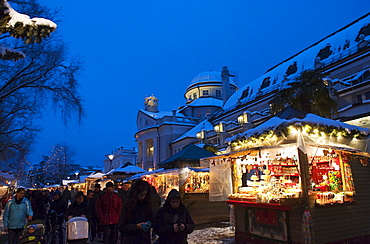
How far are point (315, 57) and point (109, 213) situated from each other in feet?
89.6

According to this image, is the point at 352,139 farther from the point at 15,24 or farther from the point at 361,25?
the point at 361,25

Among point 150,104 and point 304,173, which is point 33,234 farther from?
point 150,104

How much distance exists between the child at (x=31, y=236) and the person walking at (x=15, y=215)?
1256mm

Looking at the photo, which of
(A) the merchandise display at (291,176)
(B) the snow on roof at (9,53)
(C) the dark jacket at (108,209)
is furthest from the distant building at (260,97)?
(B) the snow on roof at (9,53)

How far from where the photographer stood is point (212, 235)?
10094 mm

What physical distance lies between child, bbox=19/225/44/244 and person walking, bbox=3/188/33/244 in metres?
1.26

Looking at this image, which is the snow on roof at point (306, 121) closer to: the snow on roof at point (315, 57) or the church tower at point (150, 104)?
the snow on roof at point (315, 57)

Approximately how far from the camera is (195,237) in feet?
32.0

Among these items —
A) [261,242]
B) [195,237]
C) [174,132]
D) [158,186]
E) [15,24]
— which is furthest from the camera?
[174,132]

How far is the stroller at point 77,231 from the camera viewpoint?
5766mm

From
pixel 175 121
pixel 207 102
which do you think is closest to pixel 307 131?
pixel 175 121

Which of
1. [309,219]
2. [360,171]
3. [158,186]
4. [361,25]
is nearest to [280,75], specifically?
[361,25]

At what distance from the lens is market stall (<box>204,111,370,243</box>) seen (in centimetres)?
700

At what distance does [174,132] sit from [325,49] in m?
28.4
